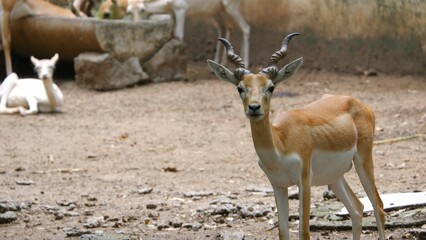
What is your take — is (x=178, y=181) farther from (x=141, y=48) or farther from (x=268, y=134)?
(x=141, y=48)

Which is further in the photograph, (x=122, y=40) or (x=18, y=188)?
(x=122, y=40)

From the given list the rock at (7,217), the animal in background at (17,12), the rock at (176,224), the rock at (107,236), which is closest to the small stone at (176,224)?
the rock at (176,224)

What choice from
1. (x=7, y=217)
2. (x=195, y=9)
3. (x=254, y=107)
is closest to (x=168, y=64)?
(x=195, y=9)

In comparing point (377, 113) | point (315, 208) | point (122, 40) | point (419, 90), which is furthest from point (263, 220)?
point (122, 40)

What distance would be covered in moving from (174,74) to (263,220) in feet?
26.1

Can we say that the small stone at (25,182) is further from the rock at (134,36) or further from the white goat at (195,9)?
the white goat at (195,9)

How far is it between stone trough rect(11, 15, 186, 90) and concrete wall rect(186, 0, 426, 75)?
1.57 m

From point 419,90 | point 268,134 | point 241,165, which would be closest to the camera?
point 268,134

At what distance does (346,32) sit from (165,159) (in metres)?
5.73

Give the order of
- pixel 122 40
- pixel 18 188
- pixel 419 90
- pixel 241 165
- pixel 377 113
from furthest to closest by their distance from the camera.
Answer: pixel 122 40 < pixel 419 90 < pixel 377 113 < pixel 241 165 < pixel 18 188

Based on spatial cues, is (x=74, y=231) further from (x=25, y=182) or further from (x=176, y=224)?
(x=25, y=182)

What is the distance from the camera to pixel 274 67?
18.8 feet

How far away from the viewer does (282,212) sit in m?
5.87

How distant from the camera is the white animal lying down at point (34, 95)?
502 inches
